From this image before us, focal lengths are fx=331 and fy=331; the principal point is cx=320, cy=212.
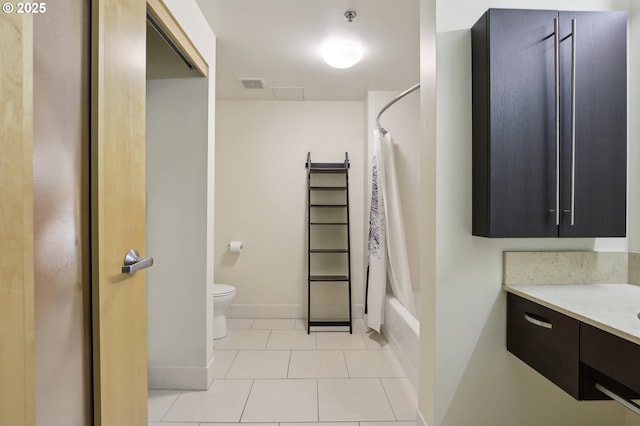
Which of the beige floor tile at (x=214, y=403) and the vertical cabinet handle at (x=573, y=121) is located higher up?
the vertical cabinet handle at (x=573, y=121)

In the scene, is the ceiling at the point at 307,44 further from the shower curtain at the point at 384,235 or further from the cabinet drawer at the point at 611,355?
the cabinet drawer at the point at 611,355

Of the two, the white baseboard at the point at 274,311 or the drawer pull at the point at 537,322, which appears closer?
the drawer pull at the point at 537,322

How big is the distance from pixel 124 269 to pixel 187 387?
1.40 m

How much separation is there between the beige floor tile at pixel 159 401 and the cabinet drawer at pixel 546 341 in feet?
6.19

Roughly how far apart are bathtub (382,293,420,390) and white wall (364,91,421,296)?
1.89 ft

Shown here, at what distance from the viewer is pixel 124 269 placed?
1.12 metres

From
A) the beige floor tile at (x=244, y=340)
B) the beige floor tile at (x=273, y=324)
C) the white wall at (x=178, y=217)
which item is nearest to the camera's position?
the white wall at (x=178, y=217)

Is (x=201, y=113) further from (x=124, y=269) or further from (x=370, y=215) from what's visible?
(x=370, y=215)

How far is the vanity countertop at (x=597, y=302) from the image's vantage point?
Answer: 1.00 meters

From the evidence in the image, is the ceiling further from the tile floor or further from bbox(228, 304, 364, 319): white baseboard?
the tile floor

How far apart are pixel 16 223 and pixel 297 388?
1.89 metres

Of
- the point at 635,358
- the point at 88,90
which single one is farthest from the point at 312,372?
the point at 88,90

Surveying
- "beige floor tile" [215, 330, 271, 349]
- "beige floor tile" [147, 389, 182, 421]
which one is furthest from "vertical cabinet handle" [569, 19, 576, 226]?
"beige floor tile" [215, 330, 271, 349]

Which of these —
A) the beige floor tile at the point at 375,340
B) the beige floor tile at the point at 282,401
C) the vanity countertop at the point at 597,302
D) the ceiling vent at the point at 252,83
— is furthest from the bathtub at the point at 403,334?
the ceiling vent at the point at 252,83
